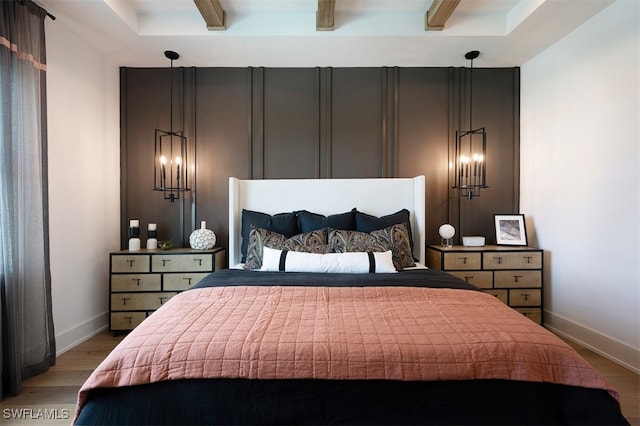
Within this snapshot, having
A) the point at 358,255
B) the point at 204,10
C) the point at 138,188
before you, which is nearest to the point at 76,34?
the point at 204,10

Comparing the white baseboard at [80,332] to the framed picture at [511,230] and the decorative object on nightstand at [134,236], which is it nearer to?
the decorative object on nightstand at [134,236]

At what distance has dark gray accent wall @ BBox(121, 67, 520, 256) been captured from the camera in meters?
3.26

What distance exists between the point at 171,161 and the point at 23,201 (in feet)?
4.52

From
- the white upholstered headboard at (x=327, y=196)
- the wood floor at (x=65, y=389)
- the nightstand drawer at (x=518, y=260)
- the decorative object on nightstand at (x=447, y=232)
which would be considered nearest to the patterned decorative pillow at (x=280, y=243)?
the white upholstered headboard at (x=327, y=196)

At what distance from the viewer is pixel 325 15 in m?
2.48

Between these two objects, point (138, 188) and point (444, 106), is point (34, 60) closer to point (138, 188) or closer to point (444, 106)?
point (138, 188)

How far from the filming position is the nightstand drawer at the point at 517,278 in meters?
2.85

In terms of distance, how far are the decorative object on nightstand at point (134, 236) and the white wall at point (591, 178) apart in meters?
4.05

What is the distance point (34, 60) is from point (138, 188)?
140cm

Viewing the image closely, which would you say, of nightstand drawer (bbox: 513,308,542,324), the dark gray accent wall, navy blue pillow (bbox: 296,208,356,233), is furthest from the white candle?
nightstand drawer (bbox: 513,308,542,324)

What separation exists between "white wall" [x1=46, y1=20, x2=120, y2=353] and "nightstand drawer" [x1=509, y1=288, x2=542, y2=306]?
3.99 m

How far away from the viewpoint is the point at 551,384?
108 cm

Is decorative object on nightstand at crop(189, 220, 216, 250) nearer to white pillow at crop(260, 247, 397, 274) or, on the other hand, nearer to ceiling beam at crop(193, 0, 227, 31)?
white pillow at crop(260, 247, 397, 274)

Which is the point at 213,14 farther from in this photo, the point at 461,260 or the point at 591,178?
the point at 591,178
